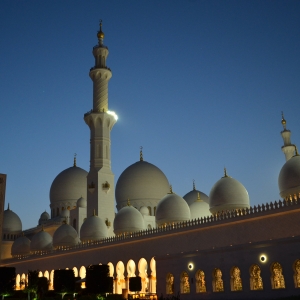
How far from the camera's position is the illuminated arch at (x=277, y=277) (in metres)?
16.2

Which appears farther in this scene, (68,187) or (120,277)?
(68,187)

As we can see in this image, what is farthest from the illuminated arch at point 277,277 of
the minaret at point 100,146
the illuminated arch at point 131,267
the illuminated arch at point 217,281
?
the minaret at point 100,146

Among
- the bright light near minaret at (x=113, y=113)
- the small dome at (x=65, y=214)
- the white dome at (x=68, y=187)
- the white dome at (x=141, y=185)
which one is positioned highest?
the bright light near minaret at (x=113, y=113)

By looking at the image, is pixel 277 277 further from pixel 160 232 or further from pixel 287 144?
pixel 287 144

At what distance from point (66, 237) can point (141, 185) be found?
284 inches

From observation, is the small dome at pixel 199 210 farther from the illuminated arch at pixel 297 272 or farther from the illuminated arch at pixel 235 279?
the illuminated arch at pixel 297 272

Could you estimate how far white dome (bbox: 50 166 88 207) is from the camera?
133ft

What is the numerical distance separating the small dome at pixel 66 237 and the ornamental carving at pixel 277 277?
63.3 feet

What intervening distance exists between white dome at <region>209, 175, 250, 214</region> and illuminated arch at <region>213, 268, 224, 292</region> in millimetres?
5408

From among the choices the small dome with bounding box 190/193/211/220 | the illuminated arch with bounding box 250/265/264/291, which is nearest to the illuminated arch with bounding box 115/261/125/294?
the small dome with bounding box 190/193/211/220

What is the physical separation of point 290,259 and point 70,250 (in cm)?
1872

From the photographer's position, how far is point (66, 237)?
32469mm

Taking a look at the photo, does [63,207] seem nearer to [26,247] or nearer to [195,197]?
[26,247]

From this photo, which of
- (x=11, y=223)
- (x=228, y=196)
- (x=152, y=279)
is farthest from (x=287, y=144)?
(x=11, y=223)
